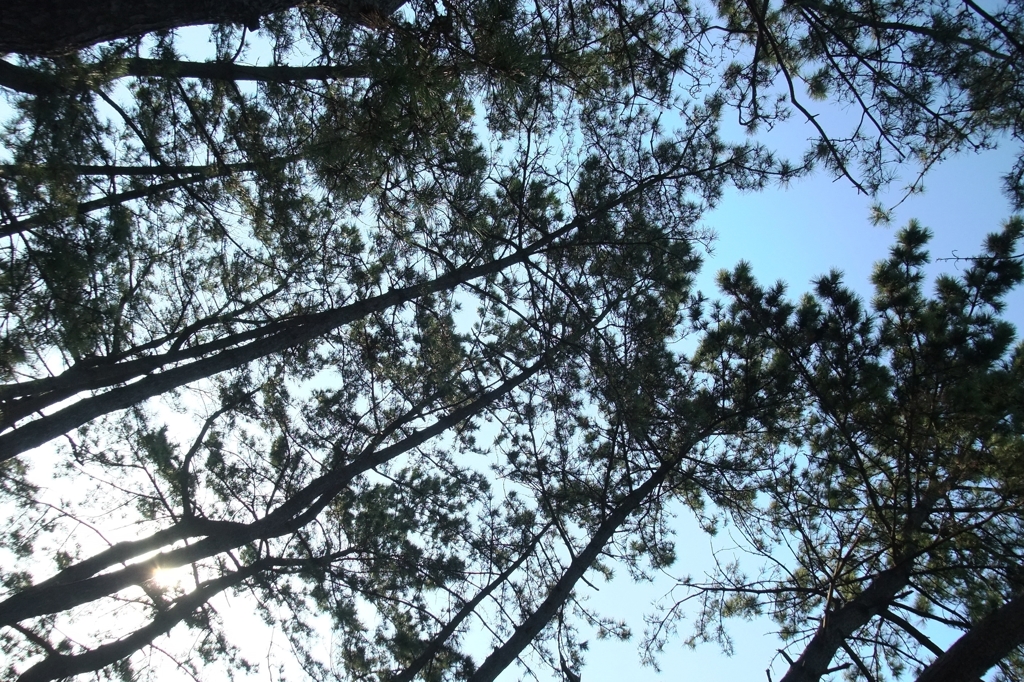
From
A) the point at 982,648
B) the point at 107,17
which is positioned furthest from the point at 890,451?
the point at 107,17

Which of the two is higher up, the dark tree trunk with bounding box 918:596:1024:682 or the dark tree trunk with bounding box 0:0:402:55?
the dark tree trunk with bounding box 0:0:402:55

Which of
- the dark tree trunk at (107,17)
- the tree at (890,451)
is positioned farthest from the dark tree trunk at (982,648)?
the dark tree trunk at (107,17)

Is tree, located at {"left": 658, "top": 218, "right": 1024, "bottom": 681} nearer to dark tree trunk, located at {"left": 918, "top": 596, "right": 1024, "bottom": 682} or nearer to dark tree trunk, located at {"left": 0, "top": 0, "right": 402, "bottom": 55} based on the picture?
dark tree trunk, located at {"left": 918, "top": 596, "right": 1024, "bottom": 682}

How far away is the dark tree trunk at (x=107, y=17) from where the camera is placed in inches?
114

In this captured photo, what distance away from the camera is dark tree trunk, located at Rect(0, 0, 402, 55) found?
2904 millimetres

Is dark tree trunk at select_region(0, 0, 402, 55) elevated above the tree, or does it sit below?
above

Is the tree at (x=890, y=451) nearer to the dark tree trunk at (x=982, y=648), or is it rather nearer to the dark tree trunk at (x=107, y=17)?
the dark tree trunk at (x=982, y=648)

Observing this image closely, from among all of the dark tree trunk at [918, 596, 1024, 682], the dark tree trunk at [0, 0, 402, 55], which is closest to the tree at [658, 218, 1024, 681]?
the dark tree trunk at [918, 596, 1024, 682]

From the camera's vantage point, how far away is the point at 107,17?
300 cm

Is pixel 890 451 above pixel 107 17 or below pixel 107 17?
below

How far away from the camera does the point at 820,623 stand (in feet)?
14.2

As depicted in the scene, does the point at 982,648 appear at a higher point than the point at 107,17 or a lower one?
lower

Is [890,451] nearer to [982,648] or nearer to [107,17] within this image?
[982,648]

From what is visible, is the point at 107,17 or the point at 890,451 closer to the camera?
the point at 107,17
